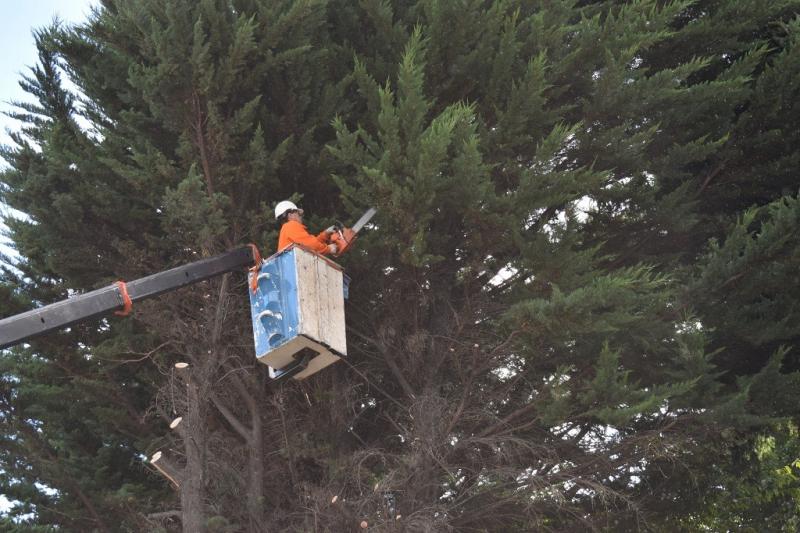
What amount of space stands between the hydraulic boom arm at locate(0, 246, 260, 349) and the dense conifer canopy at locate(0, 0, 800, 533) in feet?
0.87

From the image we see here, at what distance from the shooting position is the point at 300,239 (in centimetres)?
741

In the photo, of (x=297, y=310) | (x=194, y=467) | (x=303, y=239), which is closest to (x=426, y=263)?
(x=303, y=239)

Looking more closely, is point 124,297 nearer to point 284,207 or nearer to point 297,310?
point 297,310

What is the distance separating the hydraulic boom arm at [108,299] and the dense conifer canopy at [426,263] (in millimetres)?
267

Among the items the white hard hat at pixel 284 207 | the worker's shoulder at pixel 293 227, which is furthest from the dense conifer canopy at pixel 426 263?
the worker's shoulder at pixel 293 227

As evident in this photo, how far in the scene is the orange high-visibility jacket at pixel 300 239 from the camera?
292 inches

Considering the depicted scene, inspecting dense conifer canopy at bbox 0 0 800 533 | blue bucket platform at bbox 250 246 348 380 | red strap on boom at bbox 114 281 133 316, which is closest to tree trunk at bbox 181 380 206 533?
dense conifer canopy at bbox 0 0 800 533

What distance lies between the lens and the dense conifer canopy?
805cm

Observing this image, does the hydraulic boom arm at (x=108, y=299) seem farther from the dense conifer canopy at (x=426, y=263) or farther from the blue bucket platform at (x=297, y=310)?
the blue bucket platform at (x=297, y=310)

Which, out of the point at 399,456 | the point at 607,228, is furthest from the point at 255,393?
the point at 607,228

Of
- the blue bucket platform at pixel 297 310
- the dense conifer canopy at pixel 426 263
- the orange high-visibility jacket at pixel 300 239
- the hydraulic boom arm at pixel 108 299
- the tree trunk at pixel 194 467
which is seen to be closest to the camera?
the hydraulic boom arm at pixel 108 299

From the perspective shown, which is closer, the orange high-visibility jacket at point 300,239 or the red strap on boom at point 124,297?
the red strap on boom at point 124,297

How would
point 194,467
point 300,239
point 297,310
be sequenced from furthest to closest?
1. point 300,239
2. point 194,467
3. point 297,310

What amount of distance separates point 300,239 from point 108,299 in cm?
147
